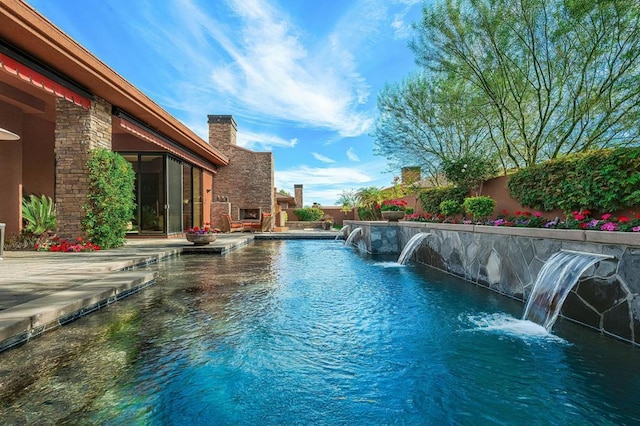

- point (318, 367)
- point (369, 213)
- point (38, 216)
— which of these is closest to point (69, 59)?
point (38, 216)

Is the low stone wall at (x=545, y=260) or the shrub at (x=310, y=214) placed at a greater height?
the shrub at (x=310, y=214)

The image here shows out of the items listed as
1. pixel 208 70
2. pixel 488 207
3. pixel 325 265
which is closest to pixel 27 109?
pixel 208 70

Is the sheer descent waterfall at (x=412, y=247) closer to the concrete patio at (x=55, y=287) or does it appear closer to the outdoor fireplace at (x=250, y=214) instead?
the concrete patio at (x=55, y=287)

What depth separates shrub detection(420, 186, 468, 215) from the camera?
8862 millimetres

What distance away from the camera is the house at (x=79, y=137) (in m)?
5.06

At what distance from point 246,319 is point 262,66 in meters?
12.2

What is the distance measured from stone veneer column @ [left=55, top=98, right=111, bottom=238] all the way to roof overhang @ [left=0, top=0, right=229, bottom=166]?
25.5 inches

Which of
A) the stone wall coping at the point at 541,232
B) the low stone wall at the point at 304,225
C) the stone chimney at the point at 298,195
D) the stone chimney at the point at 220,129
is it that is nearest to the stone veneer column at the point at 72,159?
the stone wall coping at the point at 541,232

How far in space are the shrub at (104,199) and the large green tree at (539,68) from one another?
338 inches

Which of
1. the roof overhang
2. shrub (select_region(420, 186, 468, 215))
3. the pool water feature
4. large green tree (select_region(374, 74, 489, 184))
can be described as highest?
large green tree (select_region(374, 74, 489, 184))

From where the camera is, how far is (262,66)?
42.9 feet

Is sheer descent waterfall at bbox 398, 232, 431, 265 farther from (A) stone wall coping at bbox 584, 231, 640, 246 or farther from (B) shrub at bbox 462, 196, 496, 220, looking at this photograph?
(A) stone wall coping at bbox 584, 231, 640, 246

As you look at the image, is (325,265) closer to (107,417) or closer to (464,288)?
(464,288)

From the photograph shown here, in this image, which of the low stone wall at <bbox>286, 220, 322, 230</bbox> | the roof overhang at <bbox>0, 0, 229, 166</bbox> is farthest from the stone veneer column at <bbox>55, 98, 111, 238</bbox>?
the low stone wall at <bbox>286, 220, 322, 230</bbox>
